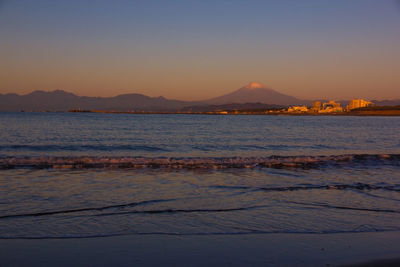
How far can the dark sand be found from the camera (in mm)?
4797

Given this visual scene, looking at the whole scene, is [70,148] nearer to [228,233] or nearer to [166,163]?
[166,163]

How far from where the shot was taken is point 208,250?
17.2ft

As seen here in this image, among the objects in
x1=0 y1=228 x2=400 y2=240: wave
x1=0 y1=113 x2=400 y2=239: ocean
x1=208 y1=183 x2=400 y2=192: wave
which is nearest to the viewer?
x1=0 y1=228 x2=400 y2=240: wave

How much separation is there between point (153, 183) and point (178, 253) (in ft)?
18.2

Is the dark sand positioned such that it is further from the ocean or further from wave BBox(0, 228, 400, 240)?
the ocean

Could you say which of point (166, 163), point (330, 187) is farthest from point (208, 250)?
point (166, 163)

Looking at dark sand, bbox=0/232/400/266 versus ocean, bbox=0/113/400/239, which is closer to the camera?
dark sand, bbox=0/232/400/266

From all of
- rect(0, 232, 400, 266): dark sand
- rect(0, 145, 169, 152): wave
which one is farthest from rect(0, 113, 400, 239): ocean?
rect(0, 145, 169, 152): wave

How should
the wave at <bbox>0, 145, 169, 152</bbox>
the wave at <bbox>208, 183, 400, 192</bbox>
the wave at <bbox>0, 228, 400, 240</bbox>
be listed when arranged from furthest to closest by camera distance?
the wave at <bbox>0, 145, 169, 152</bbox>
the wave at <bbox>208, 183, 400, 192</bbox>
the wave at <bbox>0, 228, 400, 240</bbox>

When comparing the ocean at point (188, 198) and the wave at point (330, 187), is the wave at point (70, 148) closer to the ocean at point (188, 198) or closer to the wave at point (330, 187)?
the ocean at point (188, 198)

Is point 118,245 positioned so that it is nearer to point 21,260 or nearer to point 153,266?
point 153,266

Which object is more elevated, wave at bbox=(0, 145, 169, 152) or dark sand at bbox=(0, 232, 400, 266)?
dark sand at bbox=(0, 232, 400, 266)

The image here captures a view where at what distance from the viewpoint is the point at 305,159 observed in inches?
690

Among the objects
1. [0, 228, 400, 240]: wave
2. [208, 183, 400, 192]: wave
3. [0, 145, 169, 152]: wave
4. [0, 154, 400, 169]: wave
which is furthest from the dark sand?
[0, 145, 169, 152]: wave
